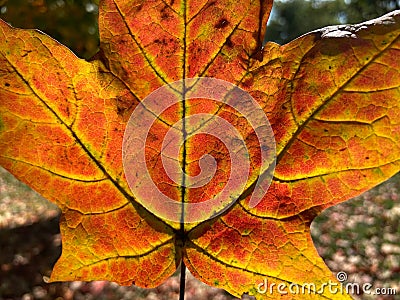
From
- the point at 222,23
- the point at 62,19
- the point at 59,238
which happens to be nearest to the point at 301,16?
the point at 59,238

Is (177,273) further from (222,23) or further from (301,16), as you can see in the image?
(301,16)

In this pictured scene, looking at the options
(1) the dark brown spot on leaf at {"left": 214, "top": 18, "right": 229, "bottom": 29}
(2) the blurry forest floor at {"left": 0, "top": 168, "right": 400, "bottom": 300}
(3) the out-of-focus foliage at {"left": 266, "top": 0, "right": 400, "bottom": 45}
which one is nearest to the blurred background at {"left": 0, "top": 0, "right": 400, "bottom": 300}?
(2) the blurry forest floor at {"left": 0, "top": 168, "right": 400, "bottom": 300}

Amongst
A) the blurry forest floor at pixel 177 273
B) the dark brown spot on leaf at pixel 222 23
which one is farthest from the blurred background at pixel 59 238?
the dark brown spot on leaf at pixel 222 23

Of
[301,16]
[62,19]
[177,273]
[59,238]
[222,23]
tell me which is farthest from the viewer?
[301,16]

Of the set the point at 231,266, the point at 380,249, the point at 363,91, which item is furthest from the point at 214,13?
the point at 380,249

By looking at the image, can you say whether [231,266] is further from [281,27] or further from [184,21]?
[281,27]

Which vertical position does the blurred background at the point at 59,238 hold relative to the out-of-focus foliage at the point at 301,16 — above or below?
below

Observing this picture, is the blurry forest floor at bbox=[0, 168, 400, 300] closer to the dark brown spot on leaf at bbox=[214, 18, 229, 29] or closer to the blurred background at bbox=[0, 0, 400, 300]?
the blurred background at bbox=[0, 0, 400, 300]

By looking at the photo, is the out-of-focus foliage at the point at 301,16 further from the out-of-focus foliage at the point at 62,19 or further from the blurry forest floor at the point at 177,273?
the out-of-focus foliage at the point at 62,19
